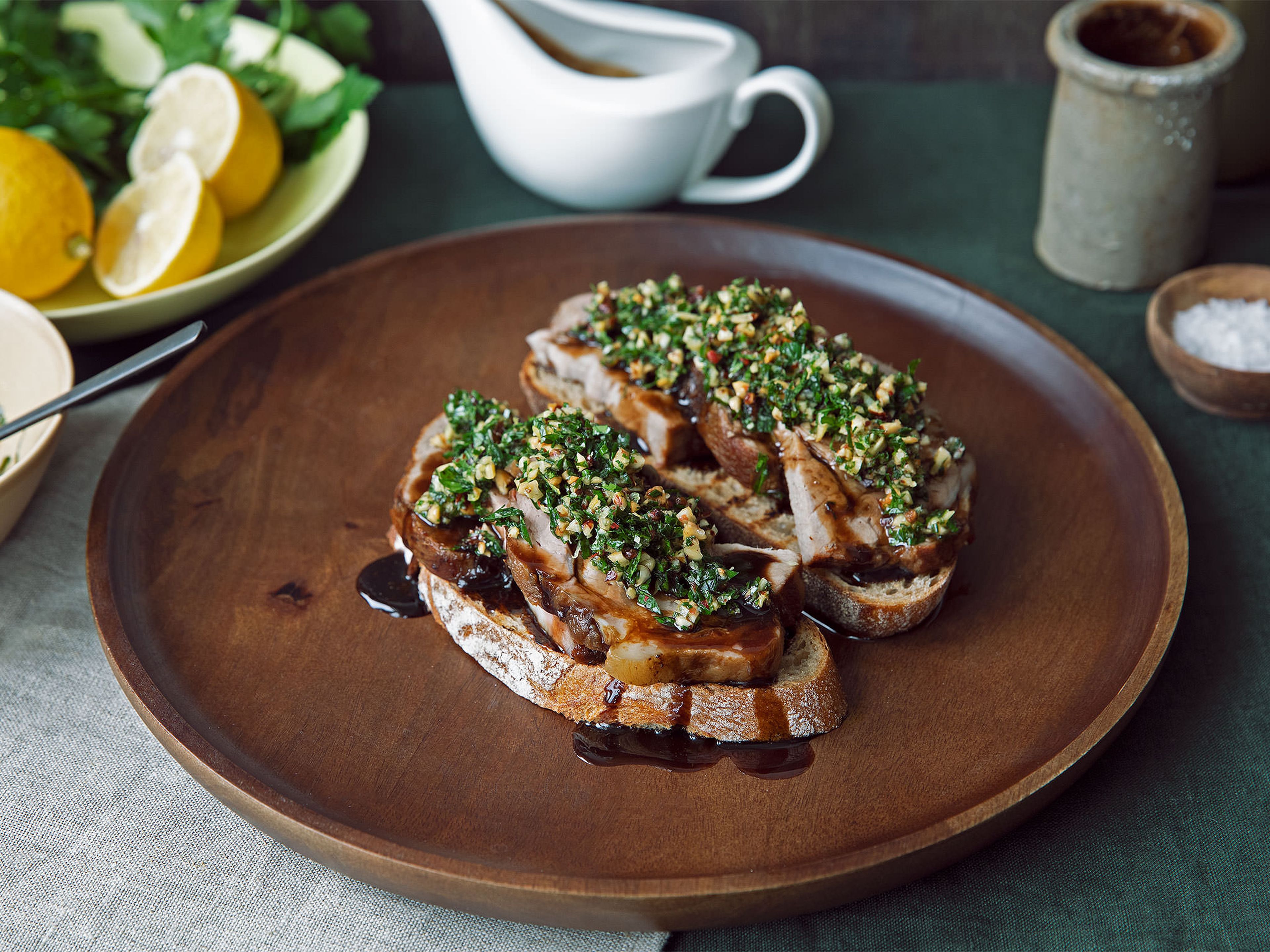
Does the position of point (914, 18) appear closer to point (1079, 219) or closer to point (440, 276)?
point (1079, 219)

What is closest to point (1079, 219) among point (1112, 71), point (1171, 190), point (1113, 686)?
point (1171, 190)

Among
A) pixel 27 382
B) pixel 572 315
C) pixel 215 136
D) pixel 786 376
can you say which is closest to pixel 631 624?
pixel 786 376

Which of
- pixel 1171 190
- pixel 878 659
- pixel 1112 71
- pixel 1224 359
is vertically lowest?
pixel 878 659

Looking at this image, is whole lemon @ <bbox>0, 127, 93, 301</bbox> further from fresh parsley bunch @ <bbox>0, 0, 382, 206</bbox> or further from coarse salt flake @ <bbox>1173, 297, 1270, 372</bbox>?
coarse salt flake @ <bbox>1173, 297, 1270, 372</bbox>

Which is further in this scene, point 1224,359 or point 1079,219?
point 1079,219

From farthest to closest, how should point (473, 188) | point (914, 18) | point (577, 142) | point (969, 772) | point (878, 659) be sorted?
1. point (914, 18)
2. point (473, 188)
3. point (577, 142)
4. point (878, 659)
5. point (969, 772)

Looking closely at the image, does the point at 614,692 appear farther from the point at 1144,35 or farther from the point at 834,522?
the point at 1144,35
